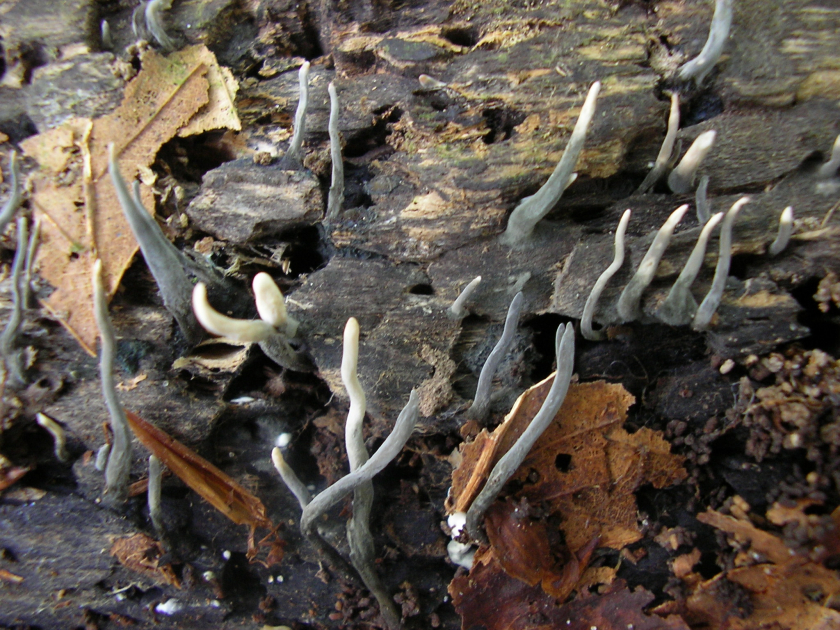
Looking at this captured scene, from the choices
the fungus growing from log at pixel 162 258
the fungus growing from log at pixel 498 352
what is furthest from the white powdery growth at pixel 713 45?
the fungus growing from log at pixel 162 258

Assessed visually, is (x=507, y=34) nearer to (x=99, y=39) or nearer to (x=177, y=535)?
(x=99, y=39)

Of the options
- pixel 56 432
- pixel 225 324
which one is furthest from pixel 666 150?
pixel 56 432

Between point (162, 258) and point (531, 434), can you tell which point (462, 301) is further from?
point (162, 258)

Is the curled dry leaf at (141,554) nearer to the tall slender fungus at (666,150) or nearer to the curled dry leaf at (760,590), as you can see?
the curled dry leaf at (760,590)

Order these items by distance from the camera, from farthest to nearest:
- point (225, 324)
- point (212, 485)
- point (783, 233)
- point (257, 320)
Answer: point (212, 485) < point (783, 233) < point (257, 320) < point (225, 324)

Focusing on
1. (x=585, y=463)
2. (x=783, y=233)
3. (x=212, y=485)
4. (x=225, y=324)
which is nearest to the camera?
(x=225, y=324)

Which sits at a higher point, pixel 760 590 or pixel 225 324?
pixel 225 324
